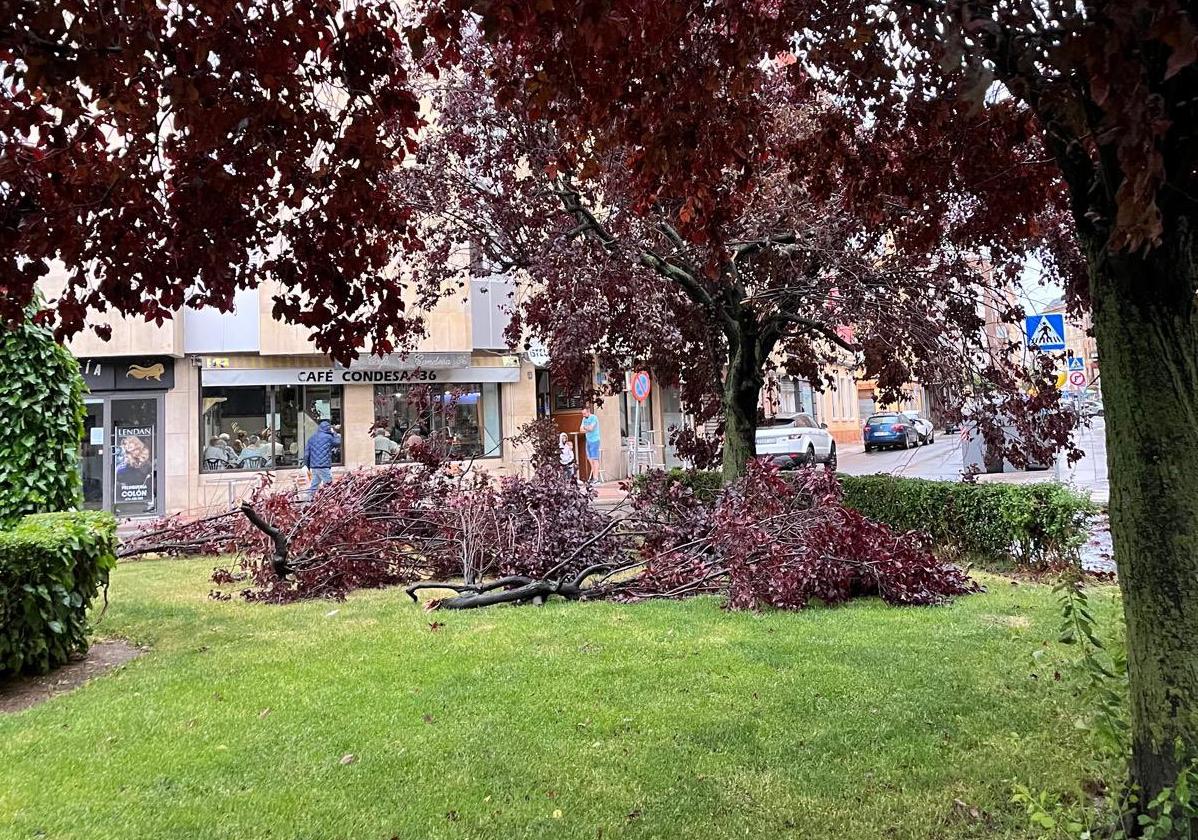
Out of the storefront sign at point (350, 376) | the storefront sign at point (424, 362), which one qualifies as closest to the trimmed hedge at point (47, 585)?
the storefront sign at point (350, 376)

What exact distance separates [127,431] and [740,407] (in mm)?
15944

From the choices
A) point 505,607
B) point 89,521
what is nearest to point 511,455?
point 505,607

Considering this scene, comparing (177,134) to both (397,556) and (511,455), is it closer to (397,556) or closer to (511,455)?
(397,556)

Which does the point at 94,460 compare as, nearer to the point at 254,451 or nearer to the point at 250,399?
the point at 254,451

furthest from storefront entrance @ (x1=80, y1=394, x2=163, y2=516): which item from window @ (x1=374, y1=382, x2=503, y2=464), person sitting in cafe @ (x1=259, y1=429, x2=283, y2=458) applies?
window @ (x1=374, y1=382, x2=503, y2=464)

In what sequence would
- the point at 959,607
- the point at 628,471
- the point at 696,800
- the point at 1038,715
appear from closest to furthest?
1. the point at 696,800
2. the point at 1038,715
3. the point at 959,607
4. the point at 628,471

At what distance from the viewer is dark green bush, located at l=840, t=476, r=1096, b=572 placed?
7.35m

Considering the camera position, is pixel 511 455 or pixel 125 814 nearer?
pixel 125 814

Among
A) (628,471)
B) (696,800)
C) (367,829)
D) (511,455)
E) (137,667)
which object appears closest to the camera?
(367,829)

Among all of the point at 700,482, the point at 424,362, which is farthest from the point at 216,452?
the point at 700,482

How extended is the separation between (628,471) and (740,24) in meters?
21.2

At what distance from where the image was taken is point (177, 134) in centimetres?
371

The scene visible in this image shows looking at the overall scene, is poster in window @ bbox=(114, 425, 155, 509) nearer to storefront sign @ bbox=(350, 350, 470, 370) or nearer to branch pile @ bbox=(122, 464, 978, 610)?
storefront sign @ bbox=(350, 350, 470, 370)

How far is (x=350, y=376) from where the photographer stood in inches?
790
